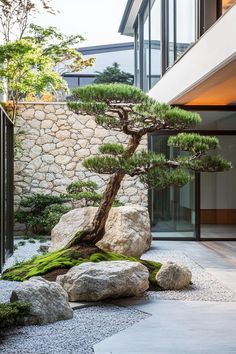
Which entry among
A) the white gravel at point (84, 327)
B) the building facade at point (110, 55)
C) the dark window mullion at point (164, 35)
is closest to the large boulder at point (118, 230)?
the white gravel at point (84, 327)

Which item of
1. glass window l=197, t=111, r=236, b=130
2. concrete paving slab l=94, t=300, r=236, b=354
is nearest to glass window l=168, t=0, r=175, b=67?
glass window l=197, t=111, r=236, b=130

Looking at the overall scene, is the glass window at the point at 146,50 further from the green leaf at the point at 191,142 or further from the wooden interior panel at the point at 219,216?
the green leaf at the point at 191,142

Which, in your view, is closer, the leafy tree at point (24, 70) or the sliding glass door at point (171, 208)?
→ the leafy tree at point (24, 70)

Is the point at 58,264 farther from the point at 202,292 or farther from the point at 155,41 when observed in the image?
the point at 155,41

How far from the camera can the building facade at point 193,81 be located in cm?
837

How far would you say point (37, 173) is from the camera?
13.1 m

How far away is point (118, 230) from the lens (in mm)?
9117

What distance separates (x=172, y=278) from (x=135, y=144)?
5.72 feet

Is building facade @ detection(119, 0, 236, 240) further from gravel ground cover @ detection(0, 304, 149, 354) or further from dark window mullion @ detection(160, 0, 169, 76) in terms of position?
gravel ground cover @ detection(0, 304, 149, 354)

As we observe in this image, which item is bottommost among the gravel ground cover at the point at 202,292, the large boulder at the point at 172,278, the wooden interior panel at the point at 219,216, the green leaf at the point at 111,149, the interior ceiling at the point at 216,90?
the gravel ground cover at the point at 202,292

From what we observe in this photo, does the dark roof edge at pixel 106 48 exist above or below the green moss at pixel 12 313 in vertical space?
above

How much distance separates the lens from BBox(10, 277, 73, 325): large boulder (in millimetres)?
4906

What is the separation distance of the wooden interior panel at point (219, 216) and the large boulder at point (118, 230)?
530 centimetres

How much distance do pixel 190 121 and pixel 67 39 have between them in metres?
8.75
